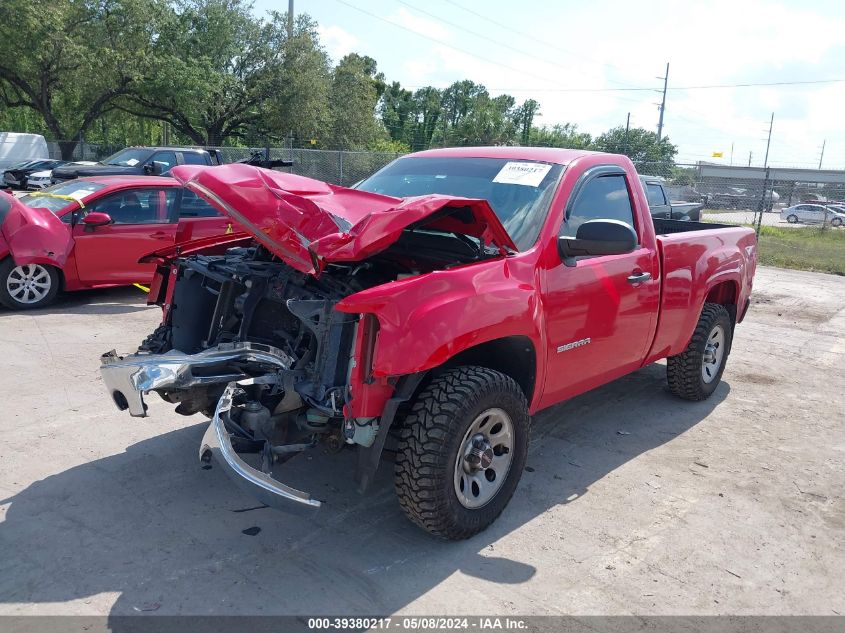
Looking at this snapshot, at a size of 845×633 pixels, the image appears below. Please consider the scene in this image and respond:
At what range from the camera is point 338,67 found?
41.1 metres

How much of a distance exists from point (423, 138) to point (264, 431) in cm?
7717

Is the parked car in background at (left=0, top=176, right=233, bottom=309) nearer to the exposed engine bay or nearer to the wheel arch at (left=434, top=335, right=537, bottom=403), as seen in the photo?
the exposed engine bay

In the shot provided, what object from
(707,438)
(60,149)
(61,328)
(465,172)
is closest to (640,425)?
(707,438)

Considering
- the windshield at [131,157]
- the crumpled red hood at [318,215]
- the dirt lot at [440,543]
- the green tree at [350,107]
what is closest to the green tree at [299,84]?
the green tree at [350,107]

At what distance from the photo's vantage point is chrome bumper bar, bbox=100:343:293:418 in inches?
131

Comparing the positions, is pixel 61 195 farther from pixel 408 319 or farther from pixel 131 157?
pixel 131 157

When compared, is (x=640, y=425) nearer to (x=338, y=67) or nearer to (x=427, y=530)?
(x=427, y=530)

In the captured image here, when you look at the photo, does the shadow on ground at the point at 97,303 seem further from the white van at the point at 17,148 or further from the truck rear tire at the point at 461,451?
the white van at the point at 17,148

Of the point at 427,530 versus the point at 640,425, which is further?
the point at 640,425

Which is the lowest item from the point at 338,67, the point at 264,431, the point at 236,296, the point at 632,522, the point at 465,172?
the point at 632,522

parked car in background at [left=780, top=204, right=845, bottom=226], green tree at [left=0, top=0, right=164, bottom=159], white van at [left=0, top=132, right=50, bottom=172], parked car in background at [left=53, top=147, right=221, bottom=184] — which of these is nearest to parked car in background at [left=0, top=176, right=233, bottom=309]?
parked car in background at [left=53, top=147, right=221, bottom=184]

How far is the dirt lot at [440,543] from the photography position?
3.25m

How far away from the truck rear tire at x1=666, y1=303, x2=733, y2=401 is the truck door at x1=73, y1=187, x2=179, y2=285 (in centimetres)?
605

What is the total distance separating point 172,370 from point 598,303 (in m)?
2.48
